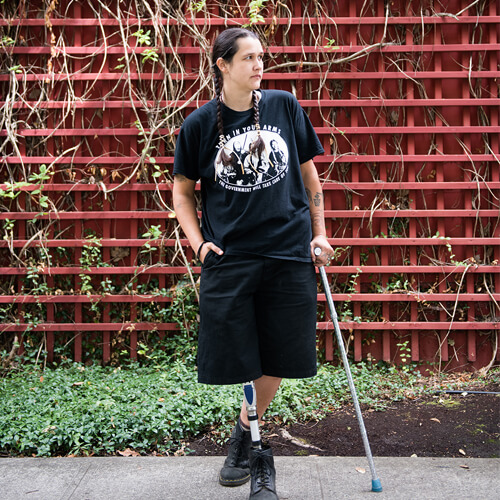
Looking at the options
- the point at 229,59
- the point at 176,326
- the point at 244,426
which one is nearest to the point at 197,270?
the point at 176,326

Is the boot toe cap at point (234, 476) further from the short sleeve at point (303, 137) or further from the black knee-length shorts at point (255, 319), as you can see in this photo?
the short sleeve at point (303, 137)

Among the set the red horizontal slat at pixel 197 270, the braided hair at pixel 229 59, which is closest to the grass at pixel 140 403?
the red horizontal slat at pixel 197 270

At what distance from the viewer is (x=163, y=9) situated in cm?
450

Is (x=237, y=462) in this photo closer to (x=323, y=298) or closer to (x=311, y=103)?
(x=323, y=298)

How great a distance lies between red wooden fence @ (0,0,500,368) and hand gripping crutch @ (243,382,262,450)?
1.84 meters

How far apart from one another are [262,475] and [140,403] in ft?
3.89

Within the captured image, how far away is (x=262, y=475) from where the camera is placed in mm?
2586

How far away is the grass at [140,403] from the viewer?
3.23 m

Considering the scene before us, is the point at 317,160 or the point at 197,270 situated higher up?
the point at 317,160

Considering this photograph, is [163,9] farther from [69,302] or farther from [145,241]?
[69,302]

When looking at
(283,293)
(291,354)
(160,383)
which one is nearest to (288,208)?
(283,293)

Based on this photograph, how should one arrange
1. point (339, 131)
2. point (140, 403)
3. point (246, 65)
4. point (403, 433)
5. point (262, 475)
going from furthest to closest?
point (339, 131) < point (140, 403) < point (403, 433) < point (262, 475) < point (246, 65)

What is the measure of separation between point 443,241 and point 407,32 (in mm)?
1491

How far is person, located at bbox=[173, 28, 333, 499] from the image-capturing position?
99.0 inches
